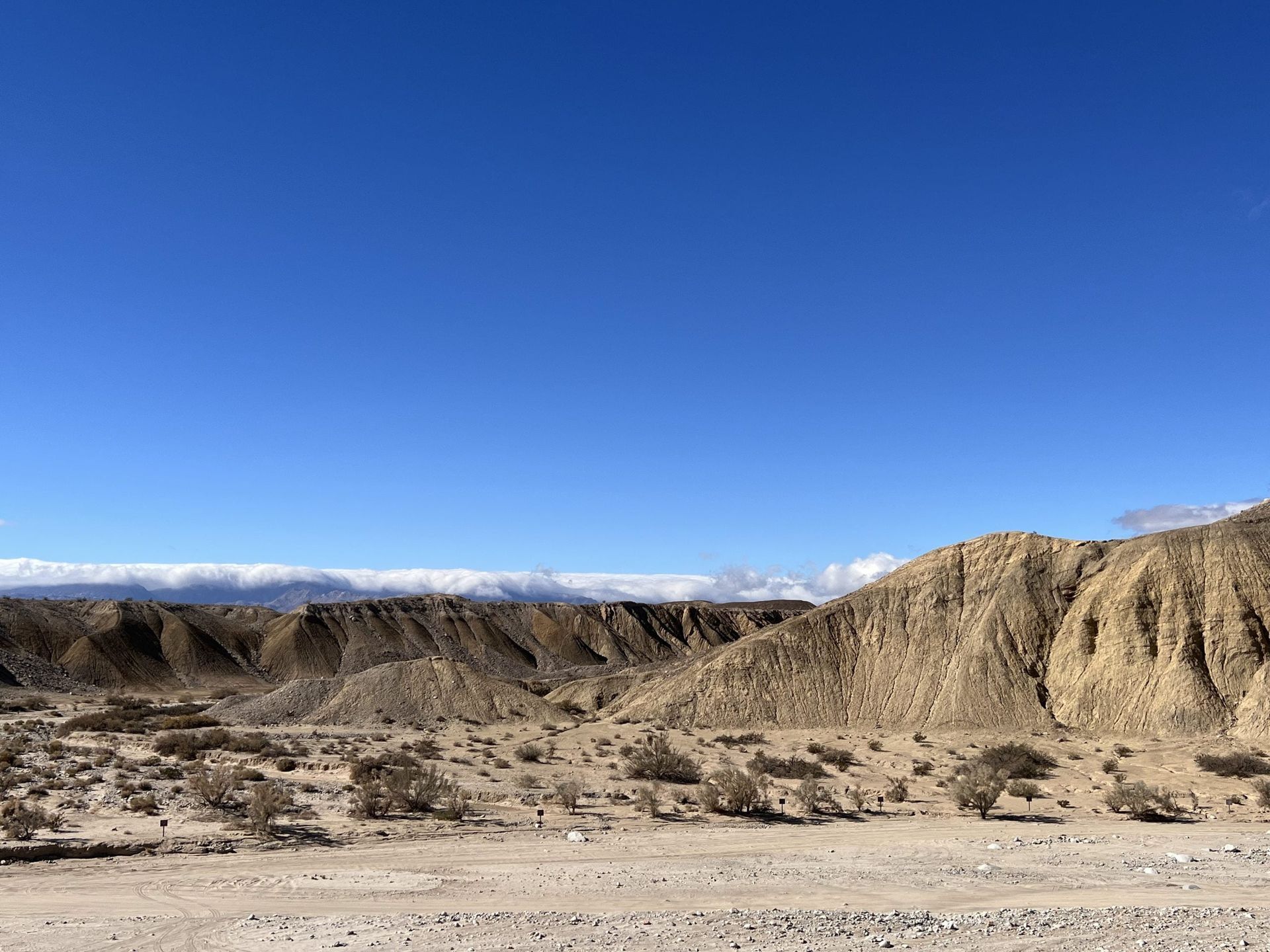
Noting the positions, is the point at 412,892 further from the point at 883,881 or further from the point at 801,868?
the point at 883,881

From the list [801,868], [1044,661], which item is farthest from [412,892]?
[1044,661]

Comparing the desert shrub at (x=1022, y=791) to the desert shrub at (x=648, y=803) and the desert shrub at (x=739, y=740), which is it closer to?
the desert shrub at (x=648, y=803)

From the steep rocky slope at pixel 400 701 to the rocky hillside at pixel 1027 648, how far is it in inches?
274

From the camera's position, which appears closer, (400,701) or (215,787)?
(215,787)

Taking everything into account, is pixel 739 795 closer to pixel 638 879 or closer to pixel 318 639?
pixel 638 879

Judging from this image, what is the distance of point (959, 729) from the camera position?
4456cm

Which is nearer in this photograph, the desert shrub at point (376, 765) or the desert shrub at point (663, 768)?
the desert shrub at point (376, 765)

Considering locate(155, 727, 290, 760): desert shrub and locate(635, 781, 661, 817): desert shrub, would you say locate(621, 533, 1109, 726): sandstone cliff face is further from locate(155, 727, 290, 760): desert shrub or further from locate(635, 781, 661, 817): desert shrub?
locate(635, 781, 661, 817): desert shrub

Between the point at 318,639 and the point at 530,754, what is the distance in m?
81.7

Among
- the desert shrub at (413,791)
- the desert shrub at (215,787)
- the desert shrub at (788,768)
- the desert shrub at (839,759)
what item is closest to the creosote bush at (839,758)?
the desert shrub at (839,759)

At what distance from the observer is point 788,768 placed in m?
30.6

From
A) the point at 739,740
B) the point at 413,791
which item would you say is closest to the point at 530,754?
the point at 739,740

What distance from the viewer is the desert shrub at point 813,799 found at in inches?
893

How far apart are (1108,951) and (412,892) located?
32.4ft
